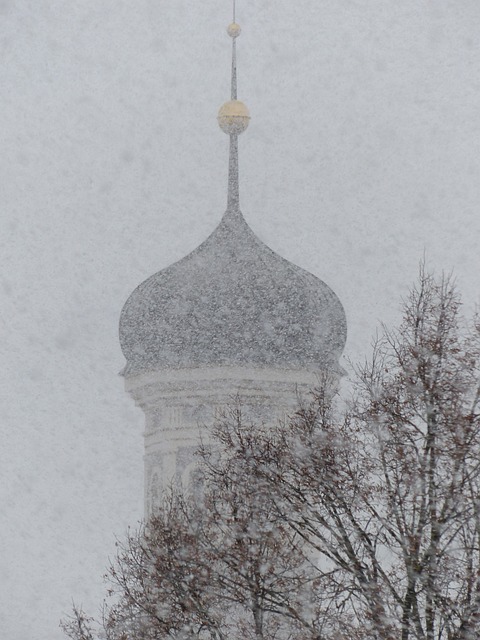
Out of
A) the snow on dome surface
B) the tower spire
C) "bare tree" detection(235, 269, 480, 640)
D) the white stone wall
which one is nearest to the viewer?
"bare tree" detection(235, 269, 480, 640)

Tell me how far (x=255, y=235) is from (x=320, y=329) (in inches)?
117

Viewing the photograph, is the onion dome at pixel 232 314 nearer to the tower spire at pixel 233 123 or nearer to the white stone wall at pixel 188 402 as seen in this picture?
the white stone wall at pixel 188 402

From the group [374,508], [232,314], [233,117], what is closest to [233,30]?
[233,117]

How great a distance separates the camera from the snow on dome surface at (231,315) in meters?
37.8

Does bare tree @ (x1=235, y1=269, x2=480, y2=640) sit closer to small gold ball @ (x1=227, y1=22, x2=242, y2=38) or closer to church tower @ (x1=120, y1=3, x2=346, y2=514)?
church tower @ (x1=120, y1=3, x2=346, y2=514)

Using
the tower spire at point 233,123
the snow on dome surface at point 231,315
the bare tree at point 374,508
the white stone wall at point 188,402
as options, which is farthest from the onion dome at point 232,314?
the bare tree at point 374,508

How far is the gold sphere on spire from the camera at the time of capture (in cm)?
4206

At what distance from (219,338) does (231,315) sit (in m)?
0.66

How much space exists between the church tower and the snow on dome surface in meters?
0.02

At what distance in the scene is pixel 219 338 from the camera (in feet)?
125

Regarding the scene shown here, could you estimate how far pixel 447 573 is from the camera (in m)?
11.8

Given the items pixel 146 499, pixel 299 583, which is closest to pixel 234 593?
pixel 299 583

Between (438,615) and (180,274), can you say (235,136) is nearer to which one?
→ (180,274)

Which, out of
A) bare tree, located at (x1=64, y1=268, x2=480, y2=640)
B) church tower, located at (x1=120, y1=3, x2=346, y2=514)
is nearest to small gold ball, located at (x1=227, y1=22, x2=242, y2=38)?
church tower, located at (x1=120, y1=3, x2=346, y2=514)
